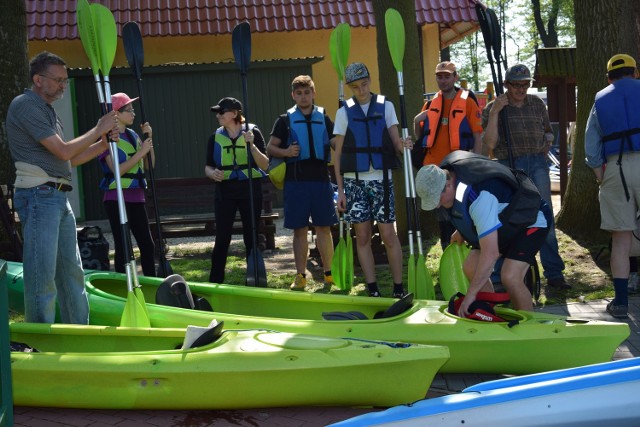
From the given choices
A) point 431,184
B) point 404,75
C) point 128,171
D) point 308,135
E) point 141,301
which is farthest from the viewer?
point 404,75

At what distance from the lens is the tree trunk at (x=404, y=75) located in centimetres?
981

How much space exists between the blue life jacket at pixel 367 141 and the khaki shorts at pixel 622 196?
167 centimetres

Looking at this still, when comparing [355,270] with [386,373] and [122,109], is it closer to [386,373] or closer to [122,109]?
[122,109]

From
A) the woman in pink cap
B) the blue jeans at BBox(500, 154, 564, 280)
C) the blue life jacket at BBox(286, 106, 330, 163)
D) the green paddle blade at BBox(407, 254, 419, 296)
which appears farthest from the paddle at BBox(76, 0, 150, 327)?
the blue jeans at BBox(500, 154, 564, 280)

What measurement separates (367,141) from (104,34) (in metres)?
2.19

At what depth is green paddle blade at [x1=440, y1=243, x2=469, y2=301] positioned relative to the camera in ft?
21.6

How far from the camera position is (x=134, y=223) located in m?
7.46

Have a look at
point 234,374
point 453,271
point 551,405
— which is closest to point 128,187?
point 453,271

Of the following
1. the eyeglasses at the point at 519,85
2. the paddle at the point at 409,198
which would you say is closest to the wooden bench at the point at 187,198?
the paddle at the point at 409,198

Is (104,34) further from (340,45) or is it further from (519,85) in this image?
(519,85)

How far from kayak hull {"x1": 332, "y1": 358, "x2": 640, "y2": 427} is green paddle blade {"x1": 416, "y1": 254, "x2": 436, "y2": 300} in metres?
3.35

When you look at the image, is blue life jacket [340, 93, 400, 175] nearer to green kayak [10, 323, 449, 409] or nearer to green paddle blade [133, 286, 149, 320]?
green paddle blade [133, 286, 149, 320]

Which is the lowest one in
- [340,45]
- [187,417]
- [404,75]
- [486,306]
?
[187,417]

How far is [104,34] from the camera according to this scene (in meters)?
6.21
